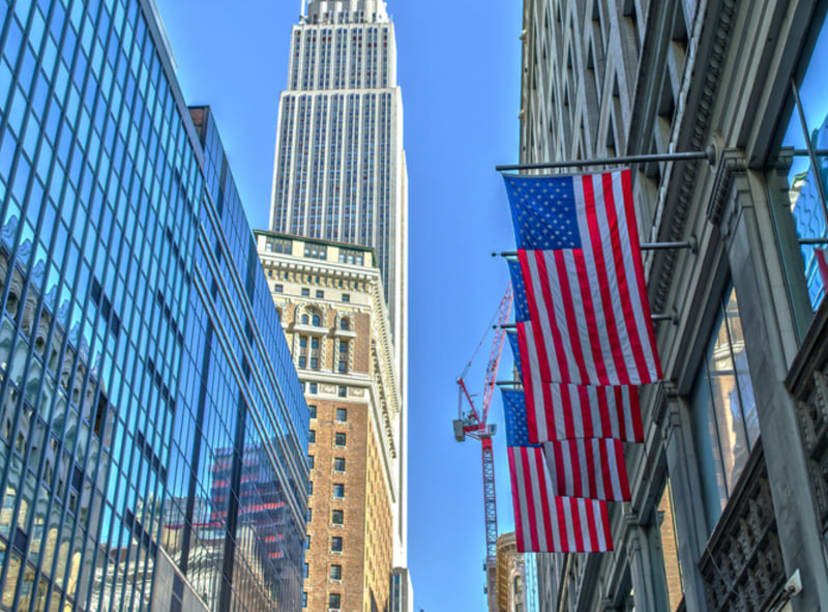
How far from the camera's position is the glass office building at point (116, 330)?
106ft

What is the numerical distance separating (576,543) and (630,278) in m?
12.7

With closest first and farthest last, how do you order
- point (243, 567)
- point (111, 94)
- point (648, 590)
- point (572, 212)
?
point (572, 212)
point (648, 590)
point (111, 94)
point (243, 567)

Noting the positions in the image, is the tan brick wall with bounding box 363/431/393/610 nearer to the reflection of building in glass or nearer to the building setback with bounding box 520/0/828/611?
the building setback with bounding box 520/0/828/611

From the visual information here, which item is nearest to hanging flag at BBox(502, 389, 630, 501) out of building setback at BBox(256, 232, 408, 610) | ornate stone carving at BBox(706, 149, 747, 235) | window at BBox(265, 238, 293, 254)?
ornate stone carving at BBox(706, 149, 747, 235)

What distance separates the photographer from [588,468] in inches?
977

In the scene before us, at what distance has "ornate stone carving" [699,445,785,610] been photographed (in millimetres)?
16422

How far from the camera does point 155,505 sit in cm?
4566

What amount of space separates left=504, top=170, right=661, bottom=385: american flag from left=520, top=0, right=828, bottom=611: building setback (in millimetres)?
1691

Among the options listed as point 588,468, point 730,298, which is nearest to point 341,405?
point 588,468

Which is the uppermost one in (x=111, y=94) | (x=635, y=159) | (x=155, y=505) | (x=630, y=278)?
(x=111, y=94)

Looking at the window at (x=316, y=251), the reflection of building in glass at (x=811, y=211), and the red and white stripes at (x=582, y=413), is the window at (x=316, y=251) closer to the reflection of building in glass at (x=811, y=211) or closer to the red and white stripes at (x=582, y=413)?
the red and white stripes at (x=582, y=413)

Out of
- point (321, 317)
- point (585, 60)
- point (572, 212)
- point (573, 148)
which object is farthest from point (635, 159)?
point (321, 317)

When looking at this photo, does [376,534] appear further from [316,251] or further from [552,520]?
[552,520]

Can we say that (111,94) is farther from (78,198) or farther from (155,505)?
(155,505)
